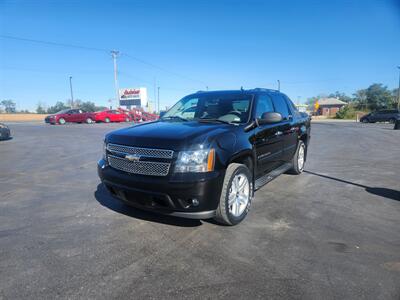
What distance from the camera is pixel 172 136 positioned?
3.21m

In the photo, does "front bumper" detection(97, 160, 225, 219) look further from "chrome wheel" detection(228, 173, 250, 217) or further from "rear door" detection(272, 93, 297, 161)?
"rear door" detection(272, 93, 297, 161)

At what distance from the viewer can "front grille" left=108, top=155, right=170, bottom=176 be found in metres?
3.07

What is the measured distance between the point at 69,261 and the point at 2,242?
41.7 inches

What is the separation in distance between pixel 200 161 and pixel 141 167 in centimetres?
74

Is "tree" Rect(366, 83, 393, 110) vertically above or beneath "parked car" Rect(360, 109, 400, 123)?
above

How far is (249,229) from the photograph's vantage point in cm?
348

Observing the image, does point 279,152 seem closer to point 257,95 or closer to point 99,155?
point 257,95

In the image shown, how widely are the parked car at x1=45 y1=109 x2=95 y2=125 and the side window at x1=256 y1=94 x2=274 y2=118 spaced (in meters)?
26.8

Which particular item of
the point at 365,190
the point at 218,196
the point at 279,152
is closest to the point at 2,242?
the point at 218,196

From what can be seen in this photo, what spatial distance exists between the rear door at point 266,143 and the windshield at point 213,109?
253 mm

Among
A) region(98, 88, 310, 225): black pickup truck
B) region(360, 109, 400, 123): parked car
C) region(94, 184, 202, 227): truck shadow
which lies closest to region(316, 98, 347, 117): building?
region(360, 109, 400, 123): parked car

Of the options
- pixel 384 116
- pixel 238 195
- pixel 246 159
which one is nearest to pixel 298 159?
pixel 246 159

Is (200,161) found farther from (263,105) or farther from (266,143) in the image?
(263,105)

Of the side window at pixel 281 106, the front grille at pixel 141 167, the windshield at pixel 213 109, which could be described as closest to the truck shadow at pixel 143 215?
the front grille at pixel 141 167
